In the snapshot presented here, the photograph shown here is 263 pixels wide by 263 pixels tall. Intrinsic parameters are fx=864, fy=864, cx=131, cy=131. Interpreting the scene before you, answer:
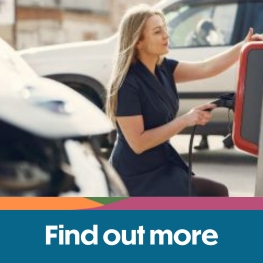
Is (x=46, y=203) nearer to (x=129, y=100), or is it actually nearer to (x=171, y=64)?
(x=129, y=100)

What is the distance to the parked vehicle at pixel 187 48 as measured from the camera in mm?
8492

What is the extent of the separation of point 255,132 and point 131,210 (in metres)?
0.54


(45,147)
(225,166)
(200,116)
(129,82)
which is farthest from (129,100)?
(225,166)

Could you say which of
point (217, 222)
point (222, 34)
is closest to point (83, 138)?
point (217, 222)

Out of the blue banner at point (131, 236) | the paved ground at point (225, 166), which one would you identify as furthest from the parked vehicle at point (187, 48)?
the blue banner at point (131, 236)

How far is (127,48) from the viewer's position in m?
3.49

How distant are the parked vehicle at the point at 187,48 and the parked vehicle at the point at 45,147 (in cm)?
618

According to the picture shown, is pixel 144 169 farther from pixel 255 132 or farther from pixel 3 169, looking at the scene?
pixel 3 169

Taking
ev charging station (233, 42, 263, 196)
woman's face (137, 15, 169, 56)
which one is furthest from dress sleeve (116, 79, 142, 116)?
ev charging station (233, 42, 263, 196)

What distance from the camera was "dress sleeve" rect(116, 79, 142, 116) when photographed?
11.2 feet

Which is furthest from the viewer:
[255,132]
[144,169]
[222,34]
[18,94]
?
[222,34]

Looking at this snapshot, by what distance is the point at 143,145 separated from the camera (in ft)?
11.2

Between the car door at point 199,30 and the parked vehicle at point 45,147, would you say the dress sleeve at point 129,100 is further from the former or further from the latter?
the car door at point 199,30

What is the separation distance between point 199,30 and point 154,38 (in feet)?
17.4
